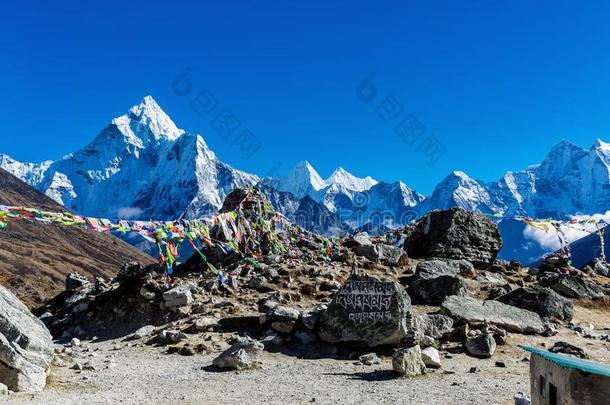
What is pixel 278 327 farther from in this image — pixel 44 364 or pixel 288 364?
pixel 44 364

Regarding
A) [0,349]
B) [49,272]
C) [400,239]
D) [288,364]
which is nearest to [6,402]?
[0,349]

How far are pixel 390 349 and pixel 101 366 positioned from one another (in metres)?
9.13

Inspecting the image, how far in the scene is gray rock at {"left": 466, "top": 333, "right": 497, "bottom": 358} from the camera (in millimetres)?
17203

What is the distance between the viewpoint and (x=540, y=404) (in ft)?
34.2

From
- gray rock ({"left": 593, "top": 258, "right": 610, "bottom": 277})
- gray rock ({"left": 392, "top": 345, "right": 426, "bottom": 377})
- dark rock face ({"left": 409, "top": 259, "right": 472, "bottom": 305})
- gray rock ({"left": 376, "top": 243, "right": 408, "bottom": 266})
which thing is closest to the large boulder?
gray rock ({"left": 392, "top": 345, "right": 426, "bottom": 377})

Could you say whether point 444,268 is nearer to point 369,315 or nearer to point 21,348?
point 369,315

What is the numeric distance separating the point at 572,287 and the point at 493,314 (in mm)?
8203

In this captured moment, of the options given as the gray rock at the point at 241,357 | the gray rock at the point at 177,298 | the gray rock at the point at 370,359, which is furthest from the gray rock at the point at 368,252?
the gray rock at the point at 241,357

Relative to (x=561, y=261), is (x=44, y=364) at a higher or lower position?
lower

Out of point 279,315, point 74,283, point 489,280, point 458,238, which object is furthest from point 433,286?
point 74,283

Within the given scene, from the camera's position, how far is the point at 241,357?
16.0 meters

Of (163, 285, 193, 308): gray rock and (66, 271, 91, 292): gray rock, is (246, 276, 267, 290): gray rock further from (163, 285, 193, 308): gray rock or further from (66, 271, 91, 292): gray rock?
(66, 271, 91, 292): gray rock

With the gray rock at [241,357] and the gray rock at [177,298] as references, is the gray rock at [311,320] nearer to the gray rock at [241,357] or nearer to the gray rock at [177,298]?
the gray rock at [241,357]

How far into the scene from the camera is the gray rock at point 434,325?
18609 mm
